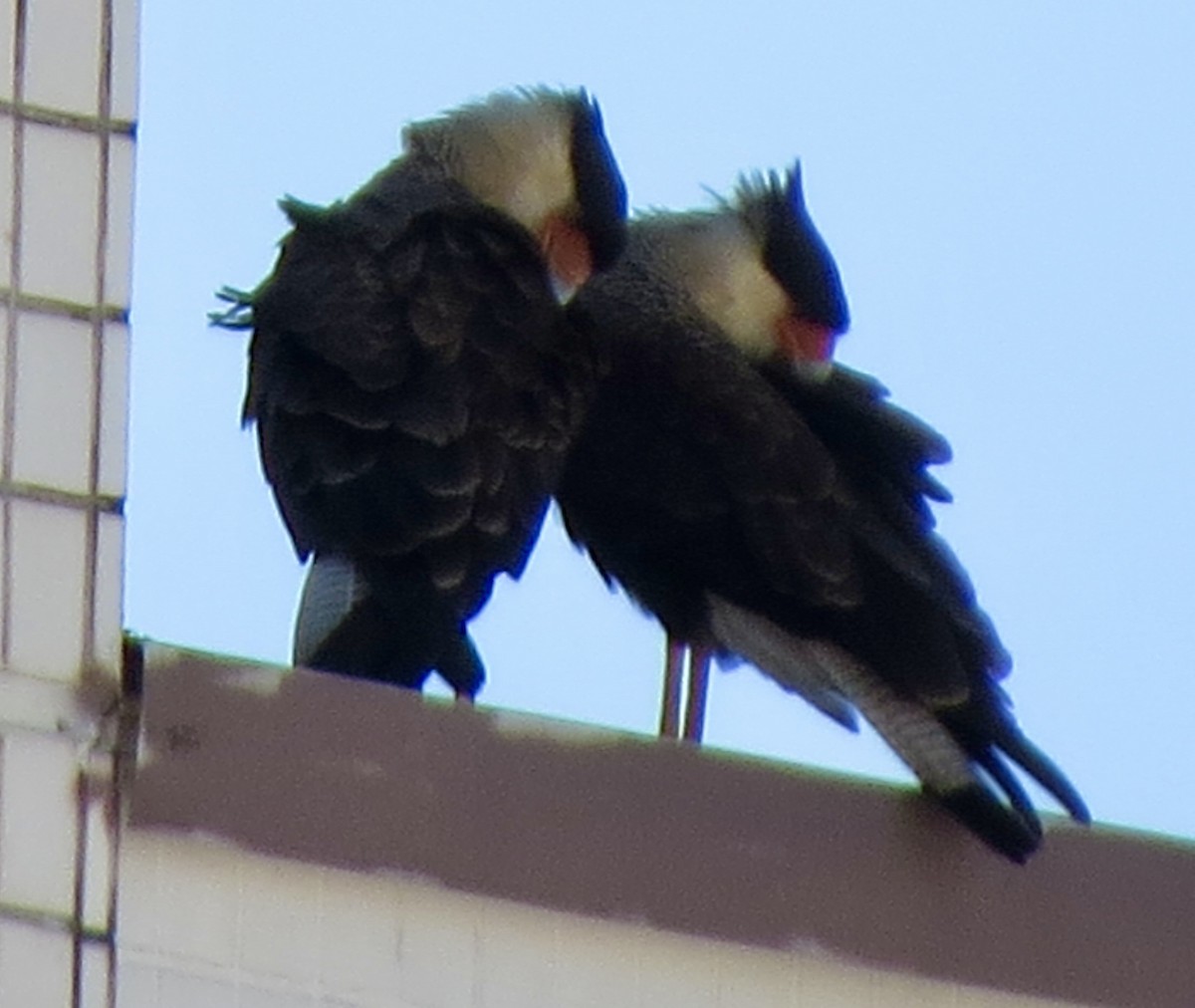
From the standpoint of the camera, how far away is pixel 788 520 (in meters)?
1.48

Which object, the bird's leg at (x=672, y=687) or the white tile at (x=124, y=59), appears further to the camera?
the bird's leg at (x=672, y=687)

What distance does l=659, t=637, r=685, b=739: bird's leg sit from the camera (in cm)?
168

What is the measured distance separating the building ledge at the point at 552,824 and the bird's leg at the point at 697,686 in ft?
2.15

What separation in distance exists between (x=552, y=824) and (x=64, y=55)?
39 centimetres

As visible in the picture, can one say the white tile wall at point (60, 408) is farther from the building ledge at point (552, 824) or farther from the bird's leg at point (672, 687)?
the bird's leg at point (672, 687)

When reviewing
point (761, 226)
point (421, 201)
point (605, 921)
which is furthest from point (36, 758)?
point (761, 226)

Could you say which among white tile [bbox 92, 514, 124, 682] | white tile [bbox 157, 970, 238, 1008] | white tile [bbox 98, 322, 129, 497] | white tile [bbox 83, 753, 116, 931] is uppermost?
white tile [bbox 98, 322, 129, 497]

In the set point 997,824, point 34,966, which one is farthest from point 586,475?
point 34,966

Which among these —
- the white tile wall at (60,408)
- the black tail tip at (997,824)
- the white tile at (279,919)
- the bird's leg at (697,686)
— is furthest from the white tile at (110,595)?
the bird's leg at (697,686)

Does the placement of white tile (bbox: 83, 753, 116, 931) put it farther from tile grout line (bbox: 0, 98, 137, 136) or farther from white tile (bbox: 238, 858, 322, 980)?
tile grout line (bbox: 0, 98, 137, 136)

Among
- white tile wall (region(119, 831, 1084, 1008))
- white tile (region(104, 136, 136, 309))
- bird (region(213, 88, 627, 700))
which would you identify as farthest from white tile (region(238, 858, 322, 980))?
bird (region(213, 88, 627, 700))

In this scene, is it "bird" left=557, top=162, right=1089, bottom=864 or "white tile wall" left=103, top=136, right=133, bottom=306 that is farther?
"bird" left=557, top=162, right=1089, bottom=864

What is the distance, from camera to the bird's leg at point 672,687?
1.68 m

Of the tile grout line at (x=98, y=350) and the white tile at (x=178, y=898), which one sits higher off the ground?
the tile grout line at (x=98, y=350)
